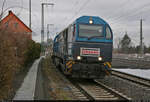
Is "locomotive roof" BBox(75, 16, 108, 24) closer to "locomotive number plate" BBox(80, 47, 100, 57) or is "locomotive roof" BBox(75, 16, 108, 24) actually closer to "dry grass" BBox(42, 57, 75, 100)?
"locomotive number plate" BBox(80, 47, 100, 57)

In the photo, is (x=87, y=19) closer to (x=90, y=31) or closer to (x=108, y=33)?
(x=90, y=31)

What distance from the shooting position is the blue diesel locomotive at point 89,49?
10.7m

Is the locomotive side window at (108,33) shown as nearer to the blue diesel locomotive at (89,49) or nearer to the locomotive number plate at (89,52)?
the blue diesel locomotive at (89,49)

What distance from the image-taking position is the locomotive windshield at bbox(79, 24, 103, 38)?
436 inches

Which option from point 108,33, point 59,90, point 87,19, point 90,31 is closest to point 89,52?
point 90,31

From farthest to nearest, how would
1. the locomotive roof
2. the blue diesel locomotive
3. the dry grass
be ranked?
the locomotive roof < the blue diesel locomotive < the dry grass

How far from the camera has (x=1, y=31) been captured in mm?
5199

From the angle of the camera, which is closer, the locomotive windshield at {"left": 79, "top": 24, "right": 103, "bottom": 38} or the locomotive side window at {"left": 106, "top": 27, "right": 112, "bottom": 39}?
the locomotive windshield at {"left": 79, "top": 24, "right": 103, "bottom": 38}

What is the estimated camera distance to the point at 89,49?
35.6 ft

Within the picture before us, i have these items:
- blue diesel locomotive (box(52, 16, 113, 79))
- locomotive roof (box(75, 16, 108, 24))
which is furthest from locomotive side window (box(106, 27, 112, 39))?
locomotive roof (box(75, 16, 108, 24))

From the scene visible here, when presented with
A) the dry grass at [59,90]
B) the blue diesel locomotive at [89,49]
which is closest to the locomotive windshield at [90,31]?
the blue diesel locomotive at [89,49]

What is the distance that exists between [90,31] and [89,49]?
3.59 ft

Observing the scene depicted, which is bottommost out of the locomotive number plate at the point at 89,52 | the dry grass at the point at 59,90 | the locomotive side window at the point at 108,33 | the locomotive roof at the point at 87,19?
the dry grass at the point at 59,90

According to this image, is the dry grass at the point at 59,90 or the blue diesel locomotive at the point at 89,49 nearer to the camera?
the dry grass at the point at 59,90
